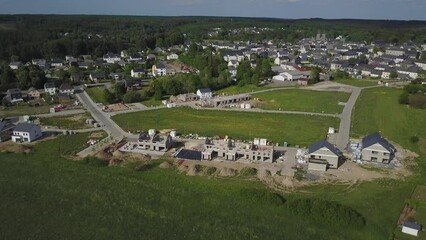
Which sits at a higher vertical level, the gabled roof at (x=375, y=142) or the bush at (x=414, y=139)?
the gabled roof at (x=375, y=142)

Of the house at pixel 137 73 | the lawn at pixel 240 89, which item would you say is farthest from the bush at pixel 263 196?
the house at pixel 137 73

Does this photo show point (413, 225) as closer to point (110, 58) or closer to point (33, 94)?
point (33, 94)

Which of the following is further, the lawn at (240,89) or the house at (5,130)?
the lawn at (240,89)

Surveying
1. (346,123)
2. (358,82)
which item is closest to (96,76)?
(346,123)

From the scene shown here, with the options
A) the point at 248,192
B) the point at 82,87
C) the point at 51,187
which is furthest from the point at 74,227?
the point at 82,87

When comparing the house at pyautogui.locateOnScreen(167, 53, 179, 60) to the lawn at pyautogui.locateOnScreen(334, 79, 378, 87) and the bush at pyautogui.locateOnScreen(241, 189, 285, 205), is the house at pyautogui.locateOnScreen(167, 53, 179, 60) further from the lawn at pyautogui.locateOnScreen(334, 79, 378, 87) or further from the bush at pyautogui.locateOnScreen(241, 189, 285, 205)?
the bush at pyautogui.locateOnScreen(241, 189, 285, 205)

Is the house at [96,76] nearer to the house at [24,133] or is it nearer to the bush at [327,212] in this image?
the house at [24,133]

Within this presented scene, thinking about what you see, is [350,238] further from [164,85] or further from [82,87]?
[82,87]
